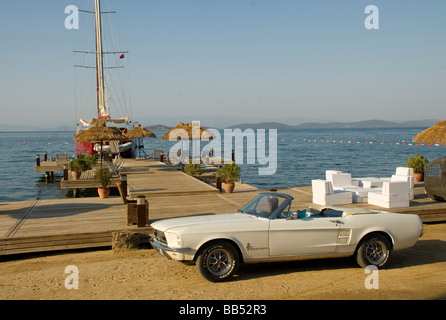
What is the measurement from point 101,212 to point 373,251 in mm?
7639

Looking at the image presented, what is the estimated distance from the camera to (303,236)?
309 inches

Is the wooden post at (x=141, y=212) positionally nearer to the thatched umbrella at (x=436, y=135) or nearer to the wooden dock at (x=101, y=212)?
the wooden dock at (x=101, y=212)

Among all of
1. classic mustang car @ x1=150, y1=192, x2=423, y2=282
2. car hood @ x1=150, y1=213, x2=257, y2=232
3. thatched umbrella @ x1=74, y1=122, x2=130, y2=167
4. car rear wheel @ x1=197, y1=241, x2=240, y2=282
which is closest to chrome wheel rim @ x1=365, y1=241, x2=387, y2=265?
classic mustang car @ x1=150, y1=192, x2=423, y2=282

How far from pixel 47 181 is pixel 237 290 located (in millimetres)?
31070

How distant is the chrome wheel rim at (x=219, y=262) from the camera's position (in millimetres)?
7535

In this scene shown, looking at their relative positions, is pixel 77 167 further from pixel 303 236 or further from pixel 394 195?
pixel 303 236

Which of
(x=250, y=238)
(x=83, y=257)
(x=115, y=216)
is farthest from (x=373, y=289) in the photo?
(x=115, y=216)

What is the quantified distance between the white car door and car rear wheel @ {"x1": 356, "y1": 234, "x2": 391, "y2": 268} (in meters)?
0.58

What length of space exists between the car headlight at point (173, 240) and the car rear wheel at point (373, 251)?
10.6ft

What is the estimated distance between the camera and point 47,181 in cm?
3516

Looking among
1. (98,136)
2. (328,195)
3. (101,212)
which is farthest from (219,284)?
(98,136)

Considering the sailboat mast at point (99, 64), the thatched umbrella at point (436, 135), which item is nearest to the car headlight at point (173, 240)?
the thatched umbrella at point (436, 135)
